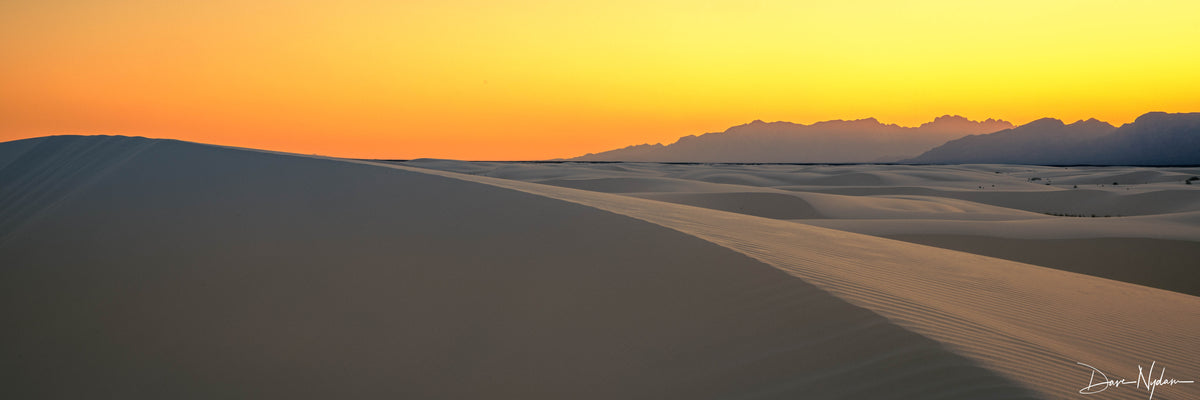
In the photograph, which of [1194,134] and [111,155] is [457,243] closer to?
[111,155]

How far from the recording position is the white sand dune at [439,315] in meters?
4.32

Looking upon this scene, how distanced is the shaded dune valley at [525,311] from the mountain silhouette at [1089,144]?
533 ft

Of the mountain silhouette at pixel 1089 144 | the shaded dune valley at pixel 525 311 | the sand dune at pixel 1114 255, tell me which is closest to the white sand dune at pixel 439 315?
the shaded dune valley at pixel 525 311

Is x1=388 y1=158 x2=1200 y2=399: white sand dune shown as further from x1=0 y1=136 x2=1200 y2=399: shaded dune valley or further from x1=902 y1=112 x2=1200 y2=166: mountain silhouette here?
x1=902 y1=112 x2=1200 y2=166: mountain silhouette

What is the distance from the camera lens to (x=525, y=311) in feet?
17.8

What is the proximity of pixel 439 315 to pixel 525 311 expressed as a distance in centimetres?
70

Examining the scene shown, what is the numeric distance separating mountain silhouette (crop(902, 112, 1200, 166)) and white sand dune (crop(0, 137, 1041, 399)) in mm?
164268
